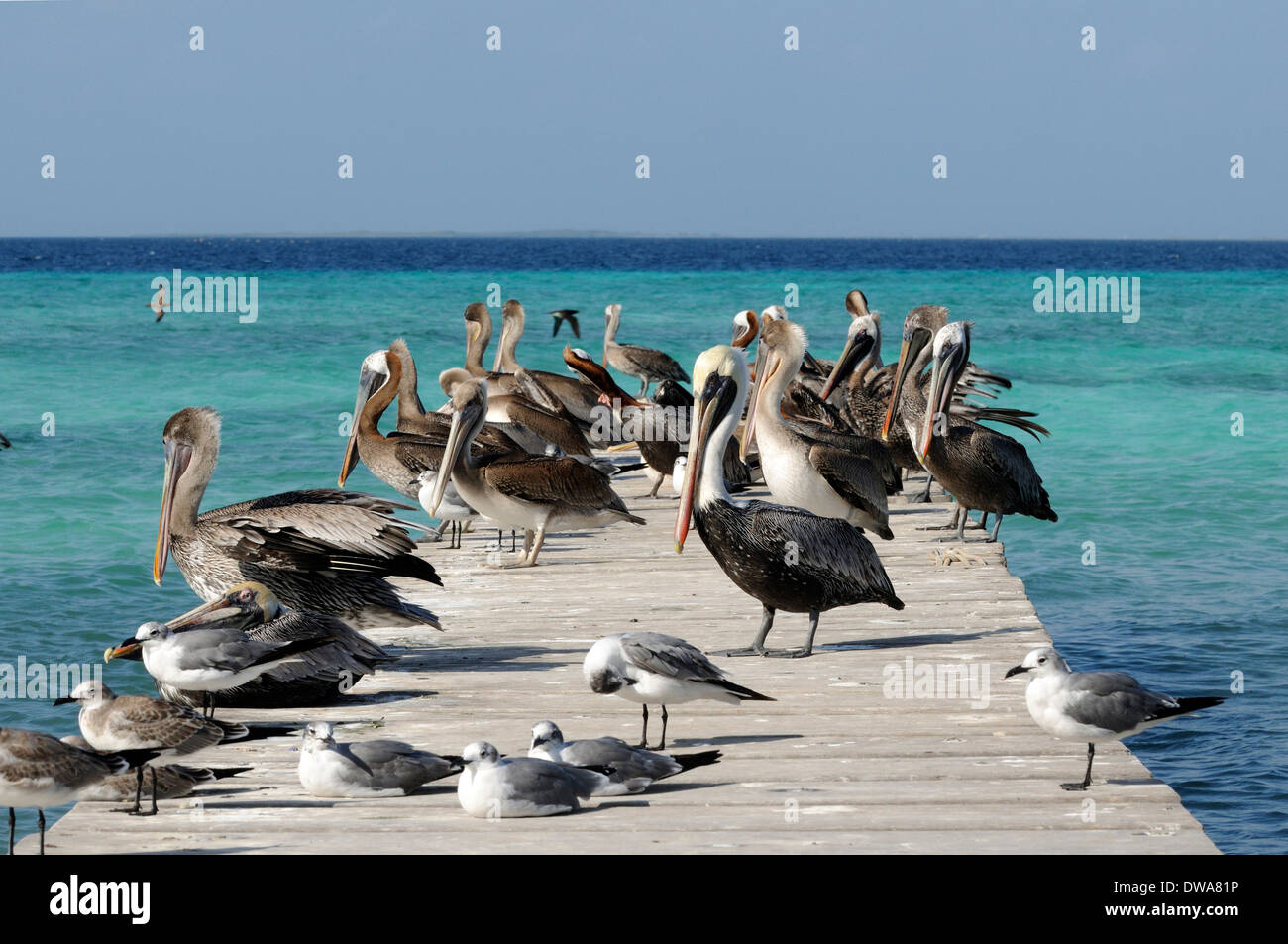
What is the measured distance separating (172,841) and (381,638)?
2.65 metres

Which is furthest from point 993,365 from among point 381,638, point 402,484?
point 381,638

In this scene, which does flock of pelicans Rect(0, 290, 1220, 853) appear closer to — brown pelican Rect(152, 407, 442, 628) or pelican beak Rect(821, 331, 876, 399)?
brown pelican Rect(152, 407, 442, 628)

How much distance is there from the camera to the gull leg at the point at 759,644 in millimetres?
6219

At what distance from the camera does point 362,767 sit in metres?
4.36

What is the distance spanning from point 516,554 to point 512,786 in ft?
15.9

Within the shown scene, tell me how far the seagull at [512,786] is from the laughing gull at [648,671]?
494 millimetres

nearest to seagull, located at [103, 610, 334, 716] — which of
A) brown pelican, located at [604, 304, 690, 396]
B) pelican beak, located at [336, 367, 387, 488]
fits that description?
pelican beak, located at [336, 367, 387, 488]

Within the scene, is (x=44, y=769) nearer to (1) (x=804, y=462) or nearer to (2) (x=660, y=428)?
(1) (x=804, y=462)

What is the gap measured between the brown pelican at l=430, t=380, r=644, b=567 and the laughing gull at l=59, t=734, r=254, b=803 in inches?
150

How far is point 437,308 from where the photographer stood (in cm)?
4659

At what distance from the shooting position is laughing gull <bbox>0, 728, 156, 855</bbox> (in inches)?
155

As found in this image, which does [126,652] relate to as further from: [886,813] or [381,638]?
[886,813]

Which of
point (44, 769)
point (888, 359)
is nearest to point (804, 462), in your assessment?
point (44, 769)

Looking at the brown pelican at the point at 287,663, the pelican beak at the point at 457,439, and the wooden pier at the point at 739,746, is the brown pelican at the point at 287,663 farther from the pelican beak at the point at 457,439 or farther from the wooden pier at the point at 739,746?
the pelican beak at the point at 457,439
